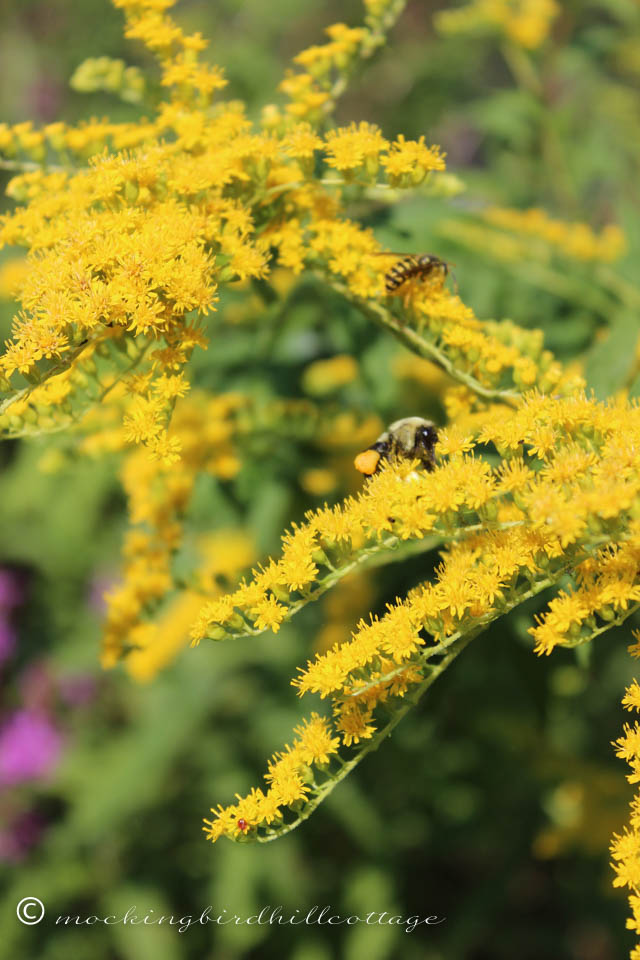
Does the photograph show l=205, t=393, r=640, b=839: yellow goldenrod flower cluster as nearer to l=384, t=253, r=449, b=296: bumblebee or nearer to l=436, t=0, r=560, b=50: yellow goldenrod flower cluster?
l=384, t=253, r=449, b=296: bumblebee

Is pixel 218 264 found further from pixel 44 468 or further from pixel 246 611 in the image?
pixel 44 468

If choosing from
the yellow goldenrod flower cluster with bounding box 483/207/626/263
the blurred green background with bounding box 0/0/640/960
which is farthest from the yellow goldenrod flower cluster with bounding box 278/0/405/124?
the yellow goldenrod flower cluster with bounding box 483/207/626/263

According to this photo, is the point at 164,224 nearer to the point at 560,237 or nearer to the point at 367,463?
the point at 367,463

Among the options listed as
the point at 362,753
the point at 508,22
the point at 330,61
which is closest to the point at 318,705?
the point at 362,753

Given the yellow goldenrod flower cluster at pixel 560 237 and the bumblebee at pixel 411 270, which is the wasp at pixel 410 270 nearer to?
the bumblebee at pixel 411 270

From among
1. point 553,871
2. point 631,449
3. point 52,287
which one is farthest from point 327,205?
point 553,871

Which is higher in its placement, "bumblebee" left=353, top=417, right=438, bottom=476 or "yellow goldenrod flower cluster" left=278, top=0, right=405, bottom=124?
"yellow goldenrod flower cluster" left=278, top=0, right=405, bottom=124

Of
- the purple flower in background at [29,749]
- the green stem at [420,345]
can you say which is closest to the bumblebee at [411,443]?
the green stem at [420,345]
